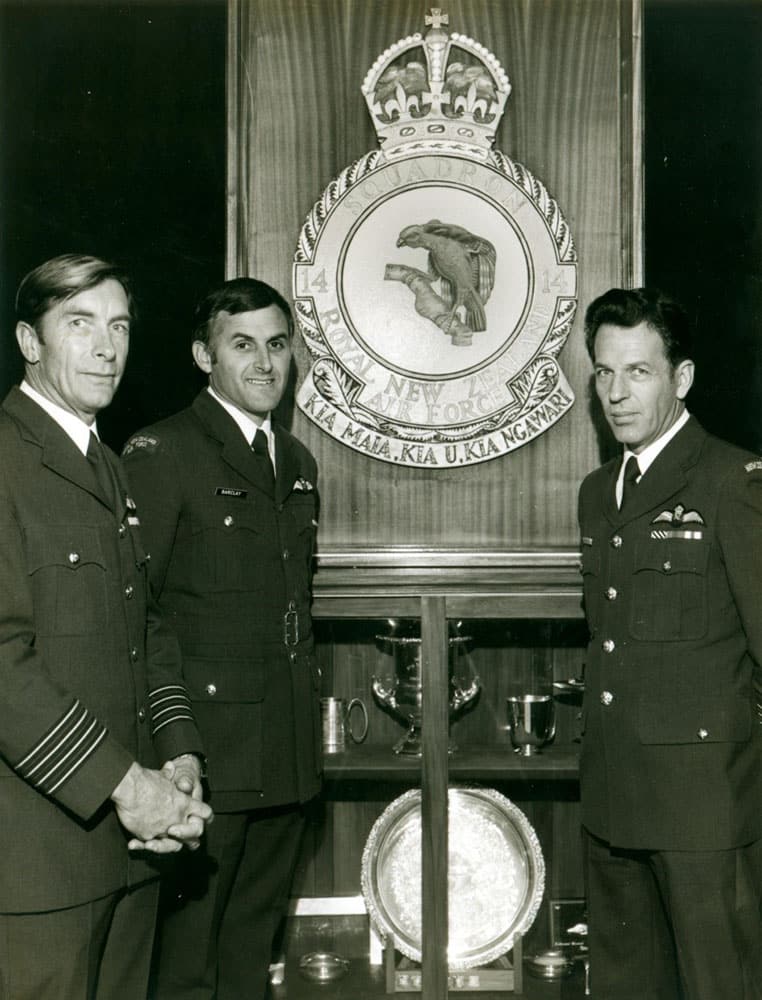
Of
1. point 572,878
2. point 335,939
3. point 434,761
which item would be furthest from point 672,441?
point 335,939

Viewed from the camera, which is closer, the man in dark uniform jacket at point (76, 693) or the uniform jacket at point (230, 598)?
the man in dark uniform jacket at point (76, 693)

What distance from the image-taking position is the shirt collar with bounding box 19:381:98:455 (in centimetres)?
181

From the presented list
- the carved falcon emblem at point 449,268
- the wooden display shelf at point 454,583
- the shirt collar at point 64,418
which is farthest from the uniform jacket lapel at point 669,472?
the shirt collar at point 64,418

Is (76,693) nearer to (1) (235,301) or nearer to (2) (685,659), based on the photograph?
(1) (235,301)

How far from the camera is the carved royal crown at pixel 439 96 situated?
2.60 metres

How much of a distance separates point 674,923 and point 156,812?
0.95m

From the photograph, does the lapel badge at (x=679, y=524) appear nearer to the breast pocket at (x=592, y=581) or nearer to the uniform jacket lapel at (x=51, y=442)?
the breast pocket at (x=592, y=581)

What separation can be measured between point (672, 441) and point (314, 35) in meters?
1.28

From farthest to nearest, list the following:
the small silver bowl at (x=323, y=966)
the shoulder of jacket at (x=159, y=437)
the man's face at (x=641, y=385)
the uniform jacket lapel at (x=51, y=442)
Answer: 1. the small silver bowl at (x=323, y=966)
2. the shoulder of jacket at (x=159, y=437)
3. the man's face at (x=641, y=385)
4. the uniform jacket lapel at (x=51, y=442)

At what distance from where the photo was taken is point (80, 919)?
1687 millimetres

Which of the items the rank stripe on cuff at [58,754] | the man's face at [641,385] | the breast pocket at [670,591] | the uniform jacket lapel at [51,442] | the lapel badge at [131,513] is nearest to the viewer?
the rank stripe on cuff at [58,754]

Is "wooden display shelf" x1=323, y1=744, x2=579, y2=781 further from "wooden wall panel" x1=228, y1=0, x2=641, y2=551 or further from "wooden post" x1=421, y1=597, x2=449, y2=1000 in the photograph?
"wooden wall panel" x1=228, y1=0, x2=641, y2=551

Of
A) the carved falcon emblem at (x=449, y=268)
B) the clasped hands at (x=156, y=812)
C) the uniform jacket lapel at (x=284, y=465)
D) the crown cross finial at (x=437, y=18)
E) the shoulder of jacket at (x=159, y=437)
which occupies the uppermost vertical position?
the crown cross finial at (x=437, y=18)

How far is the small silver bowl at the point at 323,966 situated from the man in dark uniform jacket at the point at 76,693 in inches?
36.7
